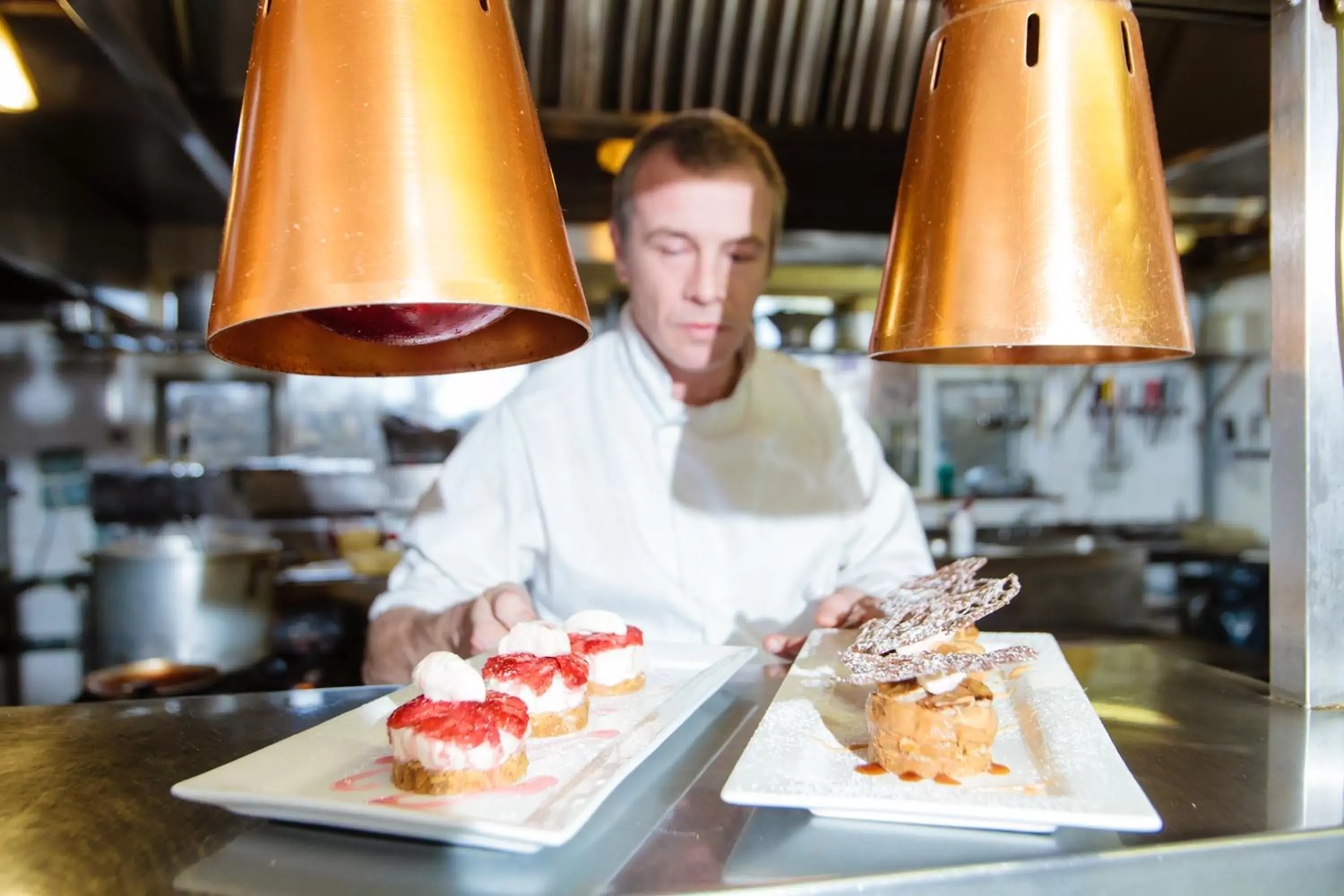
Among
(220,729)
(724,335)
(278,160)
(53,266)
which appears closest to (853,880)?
(278,160)

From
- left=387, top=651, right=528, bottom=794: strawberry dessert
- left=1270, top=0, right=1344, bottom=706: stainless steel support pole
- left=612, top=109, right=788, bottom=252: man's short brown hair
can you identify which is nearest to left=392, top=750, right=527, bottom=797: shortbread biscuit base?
left=387, top=651, right=528, bottom=794: strawberry dessert

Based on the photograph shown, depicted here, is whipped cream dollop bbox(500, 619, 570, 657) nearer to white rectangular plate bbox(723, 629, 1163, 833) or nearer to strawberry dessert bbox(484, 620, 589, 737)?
strawberry dessert bbox(484, 620, 589, 737)

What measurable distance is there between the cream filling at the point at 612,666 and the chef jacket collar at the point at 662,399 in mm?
881

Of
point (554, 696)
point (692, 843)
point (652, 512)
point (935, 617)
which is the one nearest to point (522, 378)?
point (652, 512)

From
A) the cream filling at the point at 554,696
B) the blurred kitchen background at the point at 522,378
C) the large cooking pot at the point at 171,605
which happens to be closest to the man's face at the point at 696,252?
the blurred kitchen background at the point at 522,378

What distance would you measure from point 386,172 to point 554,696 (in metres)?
0.65

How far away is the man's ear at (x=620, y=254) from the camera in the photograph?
197 cm

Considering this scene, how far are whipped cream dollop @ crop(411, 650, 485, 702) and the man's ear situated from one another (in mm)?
1198

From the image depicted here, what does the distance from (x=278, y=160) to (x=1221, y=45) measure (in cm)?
237

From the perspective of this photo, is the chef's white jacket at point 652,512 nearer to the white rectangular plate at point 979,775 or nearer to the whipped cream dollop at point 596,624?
the whipped cream dollop at point 596,624

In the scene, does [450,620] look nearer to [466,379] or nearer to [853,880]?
[853,880]

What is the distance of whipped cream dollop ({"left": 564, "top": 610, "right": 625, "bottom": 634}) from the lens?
4.11 ft

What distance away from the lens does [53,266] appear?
10.8 feet

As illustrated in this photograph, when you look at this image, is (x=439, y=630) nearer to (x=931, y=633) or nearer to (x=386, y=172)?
(x=931, y=633)
